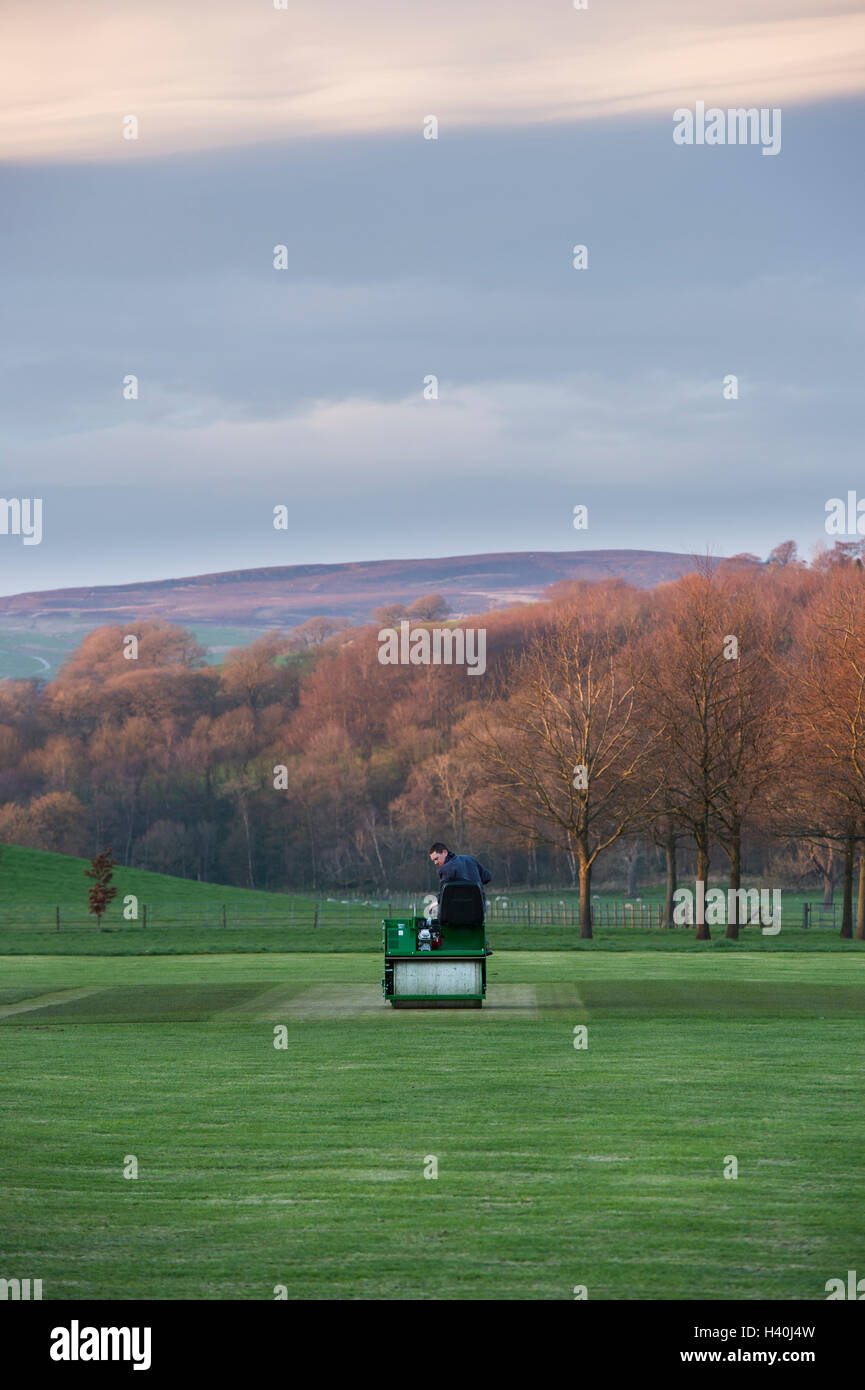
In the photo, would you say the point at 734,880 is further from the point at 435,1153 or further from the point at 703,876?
the point at 435,1153

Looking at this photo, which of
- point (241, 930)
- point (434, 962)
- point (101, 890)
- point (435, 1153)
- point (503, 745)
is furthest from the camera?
point (503, 745)

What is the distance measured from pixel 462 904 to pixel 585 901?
33.7m

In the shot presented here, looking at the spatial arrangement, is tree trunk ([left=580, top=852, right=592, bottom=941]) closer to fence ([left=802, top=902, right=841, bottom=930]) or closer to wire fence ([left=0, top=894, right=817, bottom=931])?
wire fence ([left=0, top=894, right=817, bottom=931])

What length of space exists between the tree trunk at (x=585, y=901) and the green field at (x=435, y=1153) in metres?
30.8

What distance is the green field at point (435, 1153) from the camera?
28.1 ft

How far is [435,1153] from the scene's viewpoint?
1212cm

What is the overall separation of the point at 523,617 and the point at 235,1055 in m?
128

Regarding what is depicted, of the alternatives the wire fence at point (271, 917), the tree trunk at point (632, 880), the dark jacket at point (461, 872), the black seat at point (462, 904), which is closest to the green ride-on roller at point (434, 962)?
the black seat at point (462, 904)

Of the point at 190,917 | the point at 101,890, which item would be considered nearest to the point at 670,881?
the point at 190,917

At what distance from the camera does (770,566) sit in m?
128
